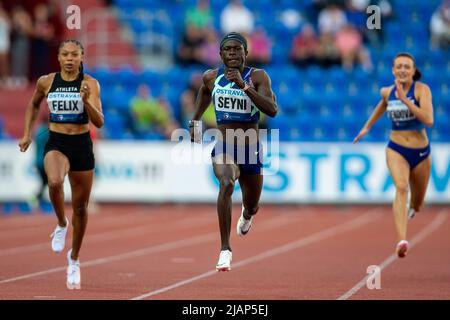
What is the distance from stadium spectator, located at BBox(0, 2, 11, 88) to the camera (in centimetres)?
2413

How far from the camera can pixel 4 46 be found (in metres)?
24.2

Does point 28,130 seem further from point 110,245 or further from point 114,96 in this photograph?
point 114,96

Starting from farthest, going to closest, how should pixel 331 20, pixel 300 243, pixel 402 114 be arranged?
pixel 331 20, pixel 300 243, pixel 402 114

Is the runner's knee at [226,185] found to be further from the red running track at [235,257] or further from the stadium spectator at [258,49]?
the stadium spectator at [258,49]

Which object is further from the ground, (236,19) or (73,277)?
(236,19)

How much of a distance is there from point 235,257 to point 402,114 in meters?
3.13

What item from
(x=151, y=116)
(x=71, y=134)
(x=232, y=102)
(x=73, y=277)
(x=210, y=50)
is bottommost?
(x=73, y=277)

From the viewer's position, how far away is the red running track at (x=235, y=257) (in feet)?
32.2

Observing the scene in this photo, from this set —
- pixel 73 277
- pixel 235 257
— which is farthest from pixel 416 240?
pixel 73 277

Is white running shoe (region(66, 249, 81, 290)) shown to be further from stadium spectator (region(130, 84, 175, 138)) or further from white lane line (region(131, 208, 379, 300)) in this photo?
stadium spectator (region(130, 84, 175, 138))

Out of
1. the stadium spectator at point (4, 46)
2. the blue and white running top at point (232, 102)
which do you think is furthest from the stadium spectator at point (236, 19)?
the blue and white running top at point (232, 102)

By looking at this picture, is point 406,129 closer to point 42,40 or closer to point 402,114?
point 402,114

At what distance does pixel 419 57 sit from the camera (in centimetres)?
2447

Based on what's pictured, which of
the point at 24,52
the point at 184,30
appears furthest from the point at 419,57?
the point at 24,52
